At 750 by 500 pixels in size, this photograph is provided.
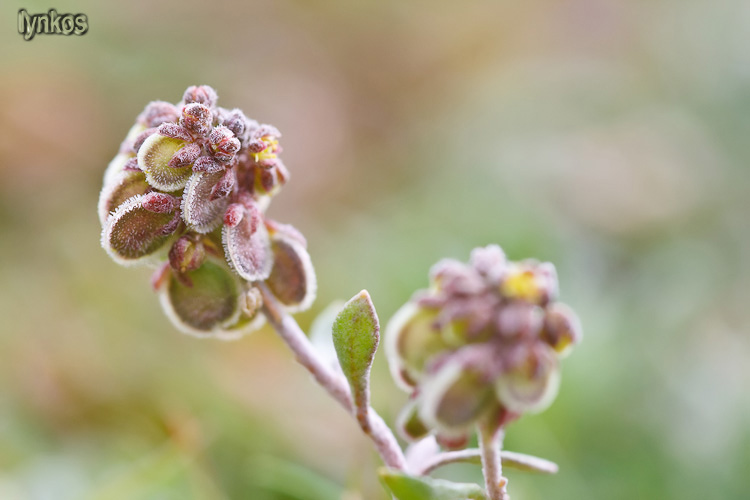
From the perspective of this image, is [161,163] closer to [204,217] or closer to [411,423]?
[204,217]

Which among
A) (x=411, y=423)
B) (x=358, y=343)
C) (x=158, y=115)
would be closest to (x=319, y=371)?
(x=358, y=343)

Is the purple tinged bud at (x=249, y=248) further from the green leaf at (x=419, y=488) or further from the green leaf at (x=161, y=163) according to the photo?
the green leaf at (x=419, y=488)

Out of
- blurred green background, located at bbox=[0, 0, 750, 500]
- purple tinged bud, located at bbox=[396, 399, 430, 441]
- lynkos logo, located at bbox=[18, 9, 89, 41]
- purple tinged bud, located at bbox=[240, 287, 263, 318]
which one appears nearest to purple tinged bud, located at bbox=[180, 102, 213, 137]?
purple tinged bud, located at bbox=[240, 287, 263, 318]

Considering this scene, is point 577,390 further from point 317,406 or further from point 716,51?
point 716,51

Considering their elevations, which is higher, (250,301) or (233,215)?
(233,215)

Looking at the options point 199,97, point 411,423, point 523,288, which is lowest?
point 411,423

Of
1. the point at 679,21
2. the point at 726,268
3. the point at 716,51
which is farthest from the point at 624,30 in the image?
the point at 726,268
